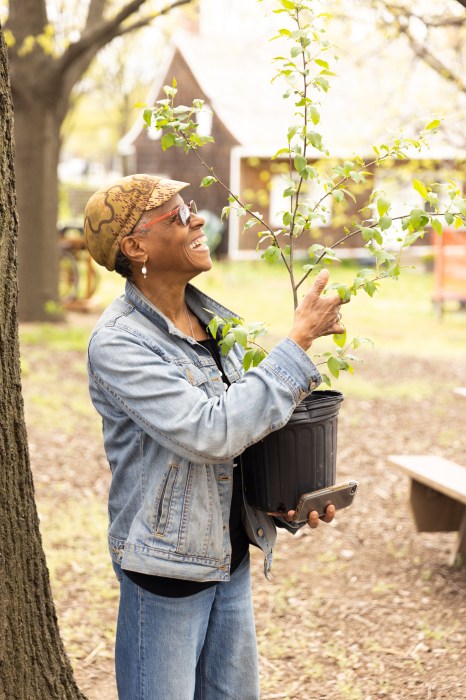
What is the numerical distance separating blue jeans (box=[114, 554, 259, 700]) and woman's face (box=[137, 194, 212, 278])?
84cm

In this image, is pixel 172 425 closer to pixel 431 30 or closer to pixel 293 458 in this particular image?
pixel 293 458

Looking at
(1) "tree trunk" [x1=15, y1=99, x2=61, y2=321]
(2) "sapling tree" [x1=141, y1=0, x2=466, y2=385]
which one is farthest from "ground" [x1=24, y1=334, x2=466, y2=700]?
(1) "tree trunk" [x1=15, y1=99, x2=61, y2=321]

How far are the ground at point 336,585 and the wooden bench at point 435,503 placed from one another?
20 centimetres

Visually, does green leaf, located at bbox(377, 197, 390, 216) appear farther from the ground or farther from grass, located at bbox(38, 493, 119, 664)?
grass, located at bbox(38, 493, 119, 664)

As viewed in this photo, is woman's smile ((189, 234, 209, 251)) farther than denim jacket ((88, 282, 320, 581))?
Yes

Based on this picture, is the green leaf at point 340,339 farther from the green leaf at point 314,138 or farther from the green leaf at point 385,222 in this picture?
the green leaf at point 314,138

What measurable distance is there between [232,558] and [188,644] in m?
0.28

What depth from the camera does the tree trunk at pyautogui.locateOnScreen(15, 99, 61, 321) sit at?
11062 mm

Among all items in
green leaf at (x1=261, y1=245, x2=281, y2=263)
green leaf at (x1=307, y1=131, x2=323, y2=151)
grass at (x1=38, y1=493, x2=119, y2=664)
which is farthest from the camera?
grass at (x1=38, y1=493, x2=119, y2=664)

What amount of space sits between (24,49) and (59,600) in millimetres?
7845

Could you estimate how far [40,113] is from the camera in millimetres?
11039

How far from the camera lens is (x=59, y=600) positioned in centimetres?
431

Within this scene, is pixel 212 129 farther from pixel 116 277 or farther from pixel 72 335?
pixel 72 335

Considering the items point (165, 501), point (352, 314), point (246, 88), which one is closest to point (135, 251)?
point (165, 501)
